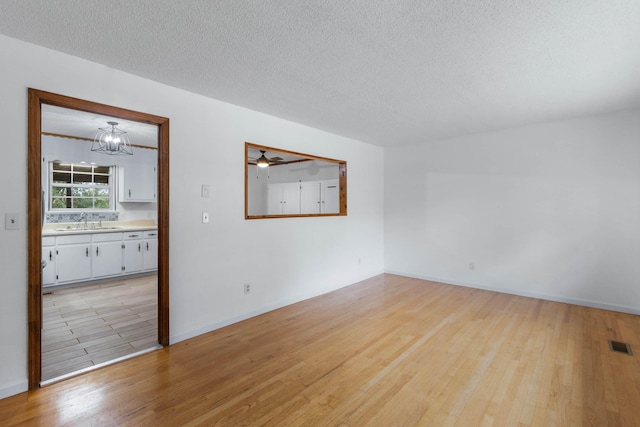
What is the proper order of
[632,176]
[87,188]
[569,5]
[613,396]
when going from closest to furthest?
[569,5] < [613,396] < [632,176] < [87,188]

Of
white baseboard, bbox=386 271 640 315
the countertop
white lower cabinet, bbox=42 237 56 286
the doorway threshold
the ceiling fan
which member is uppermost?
the ceiling fan

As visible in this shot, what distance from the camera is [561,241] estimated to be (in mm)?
4141

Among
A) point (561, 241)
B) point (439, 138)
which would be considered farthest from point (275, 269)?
point (561, 241)

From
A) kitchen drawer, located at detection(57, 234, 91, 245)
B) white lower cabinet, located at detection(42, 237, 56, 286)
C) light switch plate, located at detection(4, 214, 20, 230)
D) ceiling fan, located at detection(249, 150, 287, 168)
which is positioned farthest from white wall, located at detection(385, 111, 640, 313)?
white lower cabinet, located at detection(42, 237, 56, 286)

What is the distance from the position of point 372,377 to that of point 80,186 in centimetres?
615

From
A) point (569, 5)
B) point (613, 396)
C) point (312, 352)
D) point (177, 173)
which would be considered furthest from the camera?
point (177, 173)

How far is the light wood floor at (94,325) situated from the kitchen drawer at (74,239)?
740 millimetres

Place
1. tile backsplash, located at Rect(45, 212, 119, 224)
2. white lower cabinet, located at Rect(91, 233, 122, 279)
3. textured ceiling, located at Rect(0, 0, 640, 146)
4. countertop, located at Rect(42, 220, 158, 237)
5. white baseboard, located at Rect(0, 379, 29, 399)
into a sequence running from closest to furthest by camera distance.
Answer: textured ceiling, located at Rect(0, 0, 640, 146) < white baseboard, located at Rect(0, 379, 29, 399) < countertop, located at Rect(42, 220, 158, 237) < white lower cabinet, located at Rect(91, 233, 122, 279) < tile backsplash, located at Rect(45, 212, 119, 224)

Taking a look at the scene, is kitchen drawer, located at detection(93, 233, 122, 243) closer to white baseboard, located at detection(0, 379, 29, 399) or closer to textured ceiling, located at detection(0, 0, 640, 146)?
white baseboard, located at detection(0, 379, 29, 399)

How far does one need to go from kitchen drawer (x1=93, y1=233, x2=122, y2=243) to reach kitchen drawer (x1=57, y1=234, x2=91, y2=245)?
0.10 metres

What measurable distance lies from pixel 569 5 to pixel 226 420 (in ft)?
10.4

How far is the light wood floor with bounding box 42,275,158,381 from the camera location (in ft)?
8.75

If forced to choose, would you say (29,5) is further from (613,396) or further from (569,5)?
(613,396)

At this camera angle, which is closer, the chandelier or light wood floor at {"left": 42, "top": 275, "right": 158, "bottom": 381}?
light wood floor at {"left": 42, "top": 275, "right": 158, "bottom": 381}
